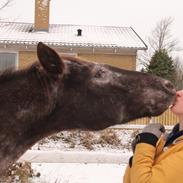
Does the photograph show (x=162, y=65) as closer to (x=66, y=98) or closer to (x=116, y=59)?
(x=116, y=59)

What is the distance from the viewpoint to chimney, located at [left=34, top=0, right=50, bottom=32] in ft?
78.3

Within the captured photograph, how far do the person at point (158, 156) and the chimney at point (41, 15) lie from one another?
21.1 metres

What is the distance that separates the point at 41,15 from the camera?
24047 millimetres

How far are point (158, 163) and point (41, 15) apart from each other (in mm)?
21553

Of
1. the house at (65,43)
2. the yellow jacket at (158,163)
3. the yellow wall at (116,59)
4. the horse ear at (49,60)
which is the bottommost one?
the yellow wall at (116,59)

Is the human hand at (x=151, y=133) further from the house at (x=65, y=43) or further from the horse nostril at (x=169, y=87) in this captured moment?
the house at (x=65, y=43)

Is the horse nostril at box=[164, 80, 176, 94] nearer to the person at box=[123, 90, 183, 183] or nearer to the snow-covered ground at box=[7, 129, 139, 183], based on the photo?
the person at box=[123, 90, 183, 183]

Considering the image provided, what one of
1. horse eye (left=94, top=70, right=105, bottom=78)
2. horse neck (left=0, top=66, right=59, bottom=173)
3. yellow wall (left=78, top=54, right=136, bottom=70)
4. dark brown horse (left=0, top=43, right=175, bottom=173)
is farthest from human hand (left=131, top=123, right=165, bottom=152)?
yellow wall (left=78, top=54, right=136, bottom=70)

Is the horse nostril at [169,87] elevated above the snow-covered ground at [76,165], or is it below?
above

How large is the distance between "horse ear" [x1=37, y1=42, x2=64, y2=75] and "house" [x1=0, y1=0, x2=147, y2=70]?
17.1 metres

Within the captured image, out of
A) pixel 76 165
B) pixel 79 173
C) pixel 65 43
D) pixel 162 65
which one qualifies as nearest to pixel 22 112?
pixel 79 173

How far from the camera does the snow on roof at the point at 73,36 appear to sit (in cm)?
2203

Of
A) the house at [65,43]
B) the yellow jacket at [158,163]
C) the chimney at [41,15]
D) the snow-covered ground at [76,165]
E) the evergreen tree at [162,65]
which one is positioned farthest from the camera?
the evergreen tree at [162,65]

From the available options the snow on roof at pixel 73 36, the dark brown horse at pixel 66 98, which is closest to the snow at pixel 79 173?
the dark brown horse at pixel 66 98
